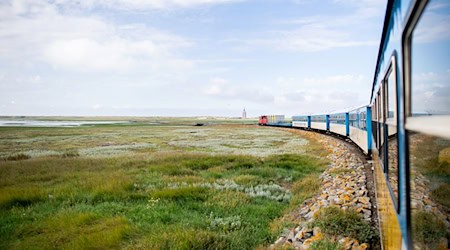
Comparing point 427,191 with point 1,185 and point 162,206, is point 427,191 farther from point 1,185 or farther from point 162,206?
point 1,185

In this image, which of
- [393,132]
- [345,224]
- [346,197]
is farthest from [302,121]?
[393,132]

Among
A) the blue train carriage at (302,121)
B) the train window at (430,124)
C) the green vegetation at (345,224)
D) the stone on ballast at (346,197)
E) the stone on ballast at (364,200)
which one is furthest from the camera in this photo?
the blue train carriage at (302,121)

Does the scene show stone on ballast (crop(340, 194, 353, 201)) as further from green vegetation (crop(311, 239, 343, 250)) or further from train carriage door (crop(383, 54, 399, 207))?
train carriage door (crop(383, 54, 399, 207))

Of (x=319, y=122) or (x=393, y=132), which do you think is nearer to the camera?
(x=393, y=132)

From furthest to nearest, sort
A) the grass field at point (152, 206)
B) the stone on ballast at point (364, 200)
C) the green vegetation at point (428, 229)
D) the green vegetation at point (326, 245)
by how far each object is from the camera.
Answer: the stone on ballast at point (364, 200) → the grass field at point (152, 206) → the green vegetation at point (326, 245) → the green vegetation at point (428, 229)

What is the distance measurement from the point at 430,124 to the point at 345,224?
6092 millimetres

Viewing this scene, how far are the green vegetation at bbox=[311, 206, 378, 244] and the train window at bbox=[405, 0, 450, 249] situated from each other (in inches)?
197

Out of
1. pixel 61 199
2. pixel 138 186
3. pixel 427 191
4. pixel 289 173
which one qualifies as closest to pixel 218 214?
pixel 138 186

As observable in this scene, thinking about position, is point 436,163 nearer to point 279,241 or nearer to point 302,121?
point 279,241

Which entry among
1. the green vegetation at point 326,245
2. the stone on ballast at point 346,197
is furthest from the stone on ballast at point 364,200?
the green vegetation at point 326,245

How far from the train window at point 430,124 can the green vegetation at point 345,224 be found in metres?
5.00

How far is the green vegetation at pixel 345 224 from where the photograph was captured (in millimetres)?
6661

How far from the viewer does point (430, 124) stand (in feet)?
4.94

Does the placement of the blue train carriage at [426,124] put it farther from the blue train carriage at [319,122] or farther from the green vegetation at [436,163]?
the blue train carriage at [319,122]
